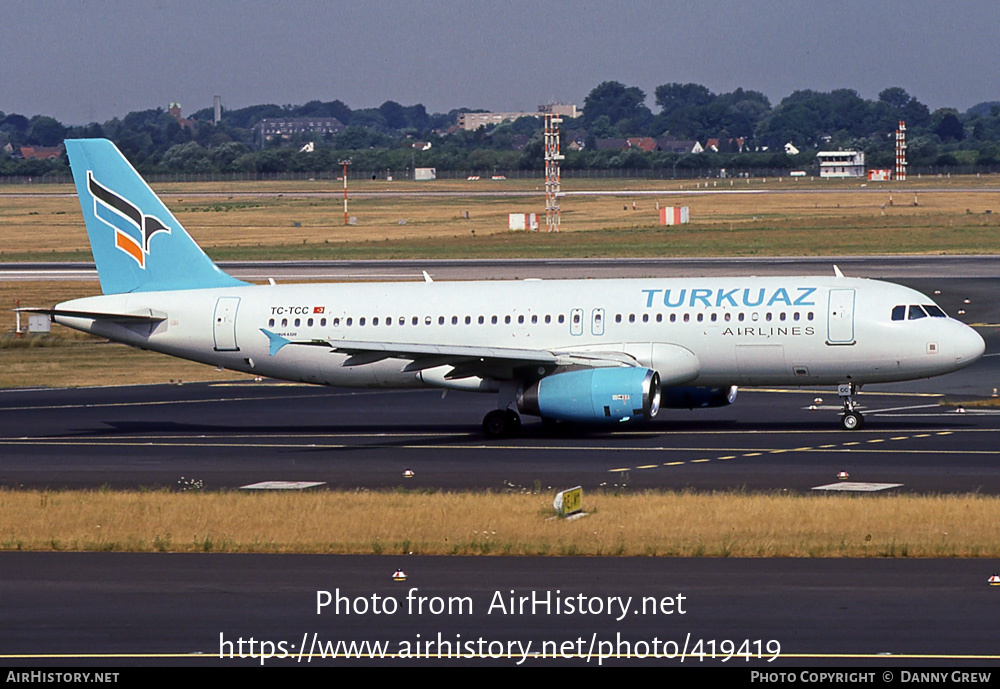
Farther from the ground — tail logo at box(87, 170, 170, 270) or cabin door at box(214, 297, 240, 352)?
tail logo at box(87, 170, 170, 270)

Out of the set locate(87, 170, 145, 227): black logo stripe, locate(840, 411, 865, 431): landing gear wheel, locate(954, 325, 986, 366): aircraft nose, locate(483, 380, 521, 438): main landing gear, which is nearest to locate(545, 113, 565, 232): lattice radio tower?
locate(87, 170, 145, 227): black logo stripe

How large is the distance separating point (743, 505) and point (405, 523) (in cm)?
675

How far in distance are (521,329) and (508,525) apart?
16.0 m

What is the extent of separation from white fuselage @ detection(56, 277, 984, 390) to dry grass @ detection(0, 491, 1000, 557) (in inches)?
436

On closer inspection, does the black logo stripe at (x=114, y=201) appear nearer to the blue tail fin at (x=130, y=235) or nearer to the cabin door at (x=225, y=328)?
the blue tail fin at (x=130, y=235)

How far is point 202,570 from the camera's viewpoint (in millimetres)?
24000

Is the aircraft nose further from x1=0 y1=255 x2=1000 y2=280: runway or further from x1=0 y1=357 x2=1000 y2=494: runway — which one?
x1=0 y1=255 x2=1000 y2=280: runway

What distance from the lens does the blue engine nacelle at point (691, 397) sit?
43.3 meters

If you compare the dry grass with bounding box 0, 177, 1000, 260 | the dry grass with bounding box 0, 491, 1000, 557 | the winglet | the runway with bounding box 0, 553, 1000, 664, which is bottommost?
the dry grass with bounding box 0, 177, 1000, 260

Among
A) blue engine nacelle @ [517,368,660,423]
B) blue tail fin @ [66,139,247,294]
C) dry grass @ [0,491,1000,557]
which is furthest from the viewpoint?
blue tail fin @ [66,139,247,294]

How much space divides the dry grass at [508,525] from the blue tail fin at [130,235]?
14.8 m

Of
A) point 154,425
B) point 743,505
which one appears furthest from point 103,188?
point 743,505

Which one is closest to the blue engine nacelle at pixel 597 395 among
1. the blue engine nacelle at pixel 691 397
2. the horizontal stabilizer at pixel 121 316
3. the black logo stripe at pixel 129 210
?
the blue engine nacelle at pixel 691 397

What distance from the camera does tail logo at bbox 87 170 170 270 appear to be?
150 ft
